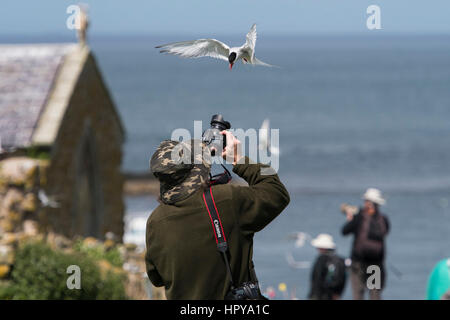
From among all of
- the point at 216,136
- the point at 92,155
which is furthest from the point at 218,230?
the point at 92,155

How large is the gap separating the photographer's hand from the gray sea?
436 millimetres

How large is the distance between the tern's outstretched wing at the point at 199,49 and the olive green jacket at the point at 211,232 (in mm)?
502

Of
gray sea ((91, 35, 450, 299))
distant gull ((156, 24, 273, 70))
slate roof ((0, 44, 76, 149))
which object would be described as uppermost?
distant gull ((156, 24, 273, 70))

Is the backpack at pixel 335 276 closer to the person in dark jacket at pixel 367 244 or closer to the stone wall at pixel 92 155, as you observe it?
the person in dark jacket at pixel 367 244

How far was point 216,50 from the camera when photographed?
3.54m

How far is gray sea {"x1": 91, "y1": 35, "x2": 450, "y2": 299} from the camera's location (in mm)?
20484

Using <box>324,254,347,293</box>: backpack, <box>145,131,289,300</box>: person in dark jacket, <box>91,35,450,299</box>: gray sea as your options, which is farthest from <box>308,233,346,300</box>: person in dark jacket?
<box>145,131,289,300</box>: person in dark jacket

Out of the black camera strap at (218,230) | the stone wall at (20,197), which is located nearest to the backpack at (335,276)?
the stone wall at (20,197)

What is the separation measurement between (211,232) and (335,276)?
5411mm

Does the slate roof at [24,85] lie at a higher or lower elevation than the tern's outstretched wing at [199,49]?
lower

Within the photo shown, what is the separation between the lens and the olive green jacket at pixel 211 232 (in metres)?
3.40

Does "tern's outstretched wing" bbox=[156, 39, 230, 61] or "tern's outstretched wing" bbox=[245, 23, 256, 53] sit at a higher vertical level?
"tern's outstretched wing" bbox=[245, 23, 256, 53]

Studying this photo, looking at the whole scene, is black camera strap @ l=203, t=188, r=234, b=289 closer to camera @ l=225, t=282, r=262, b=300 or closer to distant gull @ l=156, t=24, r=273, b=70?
camera @ l=225, t=282, r=262, b=300
